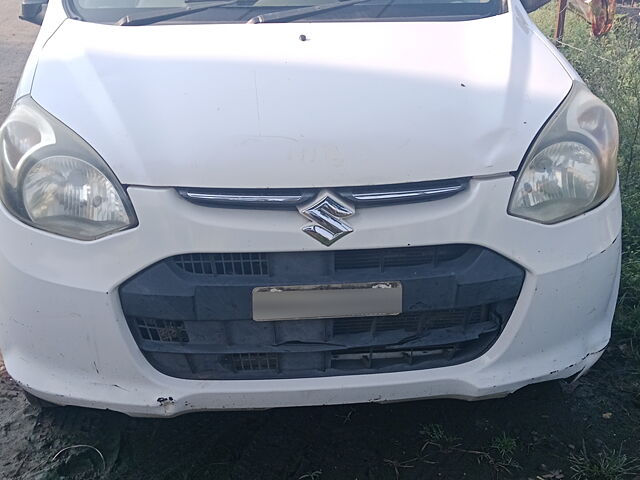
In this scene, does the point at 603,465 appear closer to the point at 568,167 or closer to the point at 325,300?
the point at 568,167

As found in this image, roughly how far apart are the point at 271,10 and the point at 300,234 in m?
1.18

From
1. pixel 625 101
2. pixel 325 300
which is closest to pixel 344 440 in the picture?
pixel 325 300

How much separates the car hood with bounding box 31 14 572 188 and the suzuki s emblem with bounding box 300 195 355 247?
0.07 metres

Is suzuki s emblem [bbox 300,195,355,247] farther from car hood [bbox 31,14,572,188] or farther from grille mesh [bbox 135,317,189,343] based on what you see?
Result: grille mesh [bbox 135,317,189,343]

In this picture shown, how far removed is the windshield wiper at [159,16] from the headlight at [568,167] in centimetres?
130

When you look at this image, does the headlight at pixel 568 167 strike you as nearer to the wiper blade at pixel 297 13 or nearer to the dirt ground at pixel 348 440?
the dirt ground at pixel 348 440

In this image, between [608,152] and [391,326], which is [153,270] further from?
[608,152]

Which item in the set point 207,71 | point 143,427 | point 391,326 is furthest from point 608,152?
point 143,427

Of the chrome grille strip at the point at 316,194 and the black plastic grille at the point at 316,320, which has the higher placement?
the chrome grille strip at the point at 316,194

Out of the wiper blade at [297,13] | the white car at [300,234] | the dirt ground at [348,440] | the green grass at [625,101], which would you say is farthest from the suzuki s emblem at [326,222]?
the green grass at [625,101]

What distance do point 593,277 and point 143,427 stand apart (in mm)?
1529

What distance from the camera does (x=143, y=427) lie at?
8.25ft

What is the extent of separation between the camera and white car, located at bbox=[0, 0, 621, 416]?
1.91 m

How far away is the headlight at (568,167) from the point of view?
6.61 ft
